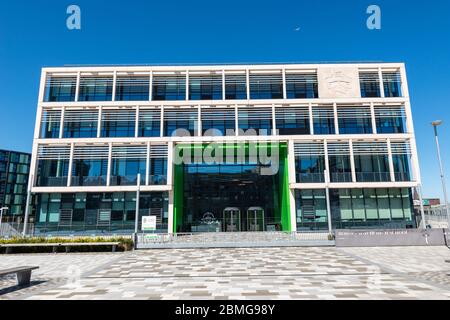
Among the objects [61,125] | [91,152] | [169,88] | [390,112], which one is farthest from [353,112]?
[61,125]

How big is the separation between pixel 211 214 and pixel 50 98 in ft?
74.5

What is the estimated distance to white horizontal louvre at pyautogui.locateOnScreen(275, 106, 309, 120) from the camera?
32156 millimetres

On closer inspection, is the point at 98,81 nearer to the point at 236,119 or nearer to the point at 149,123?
the point at 149,123

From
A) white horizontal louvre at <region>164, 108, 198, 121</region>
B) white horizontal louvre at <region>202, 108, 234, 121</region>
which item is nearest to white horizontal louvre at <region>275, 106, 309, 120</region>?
white horizontal louvre at <region>202, 108, 234, 121</region>

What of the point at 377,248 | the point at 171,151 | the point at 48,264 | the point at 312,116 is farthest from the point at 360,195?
the point at 48,264

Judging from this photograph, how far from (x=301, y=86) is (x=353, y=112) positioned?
→ 258 inches

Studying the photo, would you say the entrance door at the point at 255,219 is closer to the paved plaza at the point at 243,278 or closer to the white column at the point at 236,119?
the white column at the point at 236,119

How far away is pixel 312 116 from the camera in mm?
31797

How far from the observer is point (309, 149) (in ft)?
103

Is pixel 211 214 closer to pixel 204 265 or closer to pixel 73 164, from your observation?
pixel 73 164

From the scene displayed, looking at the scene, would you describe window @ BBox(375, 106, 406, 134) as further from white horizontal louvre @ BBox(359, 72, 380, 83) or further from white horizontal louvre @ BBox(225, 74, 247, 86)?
white horizontal louvre @ BBox(225, 74, 247, 86)

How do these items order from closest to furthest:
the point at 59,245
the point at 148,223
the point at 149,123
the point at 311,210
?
the point at 59,245 < the point at 148,223 < the point at 311,210 < the point at 149,123

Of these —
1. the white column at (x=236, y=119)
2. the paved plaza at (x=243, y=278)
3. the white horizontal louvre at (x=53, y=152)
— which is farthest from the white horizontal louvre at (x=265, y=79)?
the paved plaza at (x=243, y=278)

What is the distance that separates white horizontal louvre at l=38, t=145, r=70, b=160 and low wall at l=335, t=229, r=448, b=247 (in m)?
28.0
